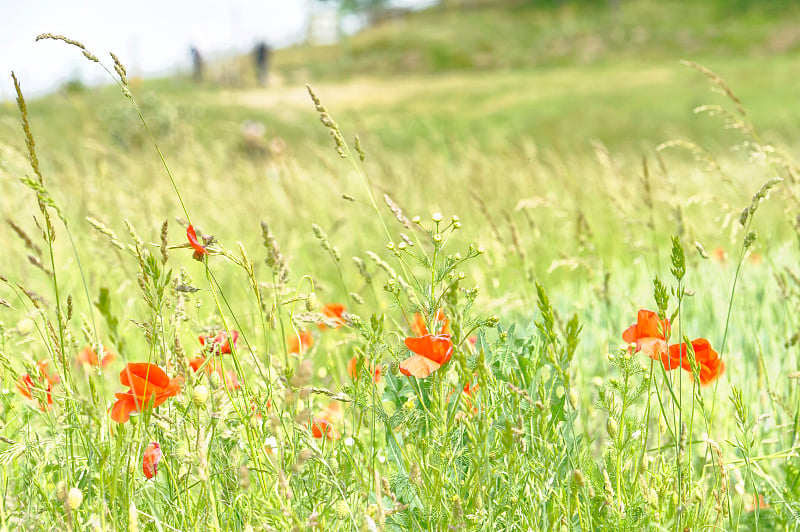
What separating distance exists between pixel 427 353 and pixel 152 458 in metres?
0.48

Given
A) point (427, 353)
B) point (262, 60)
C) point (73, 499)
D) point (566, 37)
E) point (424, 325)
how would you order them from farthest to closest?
point (566, 37)
point (262, 60)
point (424, 325)
point (427, 353)
point (73, 499)

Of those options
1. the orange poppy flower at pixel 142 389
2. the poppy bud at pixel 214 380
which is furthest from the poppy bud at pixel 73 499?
the poppy bud at pixel 214 380

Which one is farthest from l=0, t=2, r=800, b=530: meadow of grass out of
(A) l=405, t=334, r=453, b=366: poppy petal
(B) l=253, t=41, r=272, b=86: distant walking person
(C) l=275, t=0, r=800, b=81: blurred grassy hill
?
→ (C) l=275, t=0, r=800, b=81: blurred grassy hill

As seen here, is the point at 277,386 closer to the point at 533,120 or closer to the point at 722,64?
the point at 533,120

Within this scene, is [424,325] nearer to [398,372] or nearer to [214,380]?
[398,372]

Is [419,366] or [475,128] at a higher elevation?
[419,366]

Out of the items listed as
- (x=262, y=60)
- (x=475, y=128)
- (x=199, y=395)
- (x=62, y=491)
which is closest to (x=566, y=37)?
(x=262, y=60)

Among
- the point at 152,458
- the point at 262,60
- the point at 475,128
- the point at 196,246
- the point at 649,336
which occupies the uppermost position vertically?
the point at 196,246

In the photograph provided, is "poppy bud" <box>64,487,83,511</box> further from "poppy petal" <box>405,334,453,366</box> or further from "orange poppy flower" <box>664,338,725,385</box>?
"orange poppy flower" <box>664,338,725,385</box>

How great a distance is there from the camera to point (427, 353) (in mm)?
1029

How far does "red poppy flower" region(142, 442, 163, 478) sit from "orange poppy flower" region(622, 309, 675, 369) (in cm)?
80

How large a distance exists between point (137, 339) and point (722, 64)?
36.2 metres

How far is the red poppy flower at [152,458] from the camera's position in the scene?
110 centimetres

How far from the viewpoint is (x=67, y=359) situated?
3.64 feet
